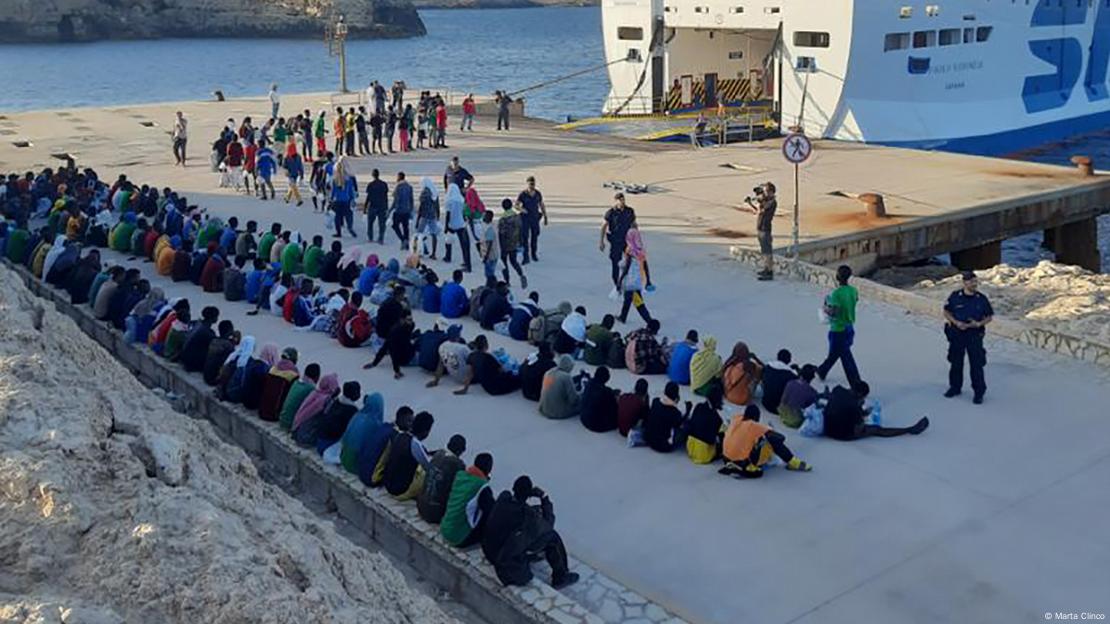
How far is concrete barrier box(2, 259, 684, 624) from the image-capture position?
7254 millimetres

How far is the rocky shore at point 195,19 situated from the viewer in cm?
11538

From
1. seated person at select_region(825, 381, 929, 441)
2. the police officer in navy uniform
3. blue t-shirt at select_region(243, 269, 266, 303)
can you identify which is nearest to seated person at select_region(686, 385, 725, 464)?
seated person at select_region(825, 381, 929, 441)

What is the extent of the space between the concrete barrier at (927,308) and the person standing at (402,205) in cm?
464

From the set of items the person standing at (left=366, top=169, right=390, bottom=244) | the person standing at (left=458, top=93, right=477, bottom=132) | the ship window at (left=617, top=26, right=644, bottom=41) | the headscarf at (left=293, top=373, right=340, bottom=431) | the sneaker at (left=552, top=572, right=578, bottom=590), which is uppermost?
the ship window at (left=617, top=26, right=644, bottom=41)

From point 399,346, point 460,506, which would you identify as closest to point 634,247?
point 399,346

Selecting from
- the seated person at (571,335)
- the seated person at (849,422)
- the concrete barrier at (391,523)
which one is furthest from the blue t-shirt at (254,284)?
the seated person at (849,422)

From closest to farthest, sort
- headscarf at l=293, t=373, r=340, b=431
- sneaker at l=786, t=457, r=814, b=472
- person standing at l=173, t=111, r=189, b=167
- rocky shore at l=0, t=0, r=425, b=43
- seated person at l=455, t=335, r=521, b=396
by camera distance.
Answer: sneaker at l=786, t=457, r=814, b=472 → headscarf at l=293, t=373, r=340, b=431 → seated person at l=455, t=335, r=521, b=396 → person standing at l=173, t=111, r=189, b=167 → rocky shore at l=0, t=0, r=425, b=43

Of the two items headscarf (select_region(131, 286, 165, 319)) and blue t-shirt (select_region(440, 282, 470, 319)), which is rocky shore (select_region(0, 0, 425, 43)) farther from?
headscarf (select_region(131, 286, 165, 319))

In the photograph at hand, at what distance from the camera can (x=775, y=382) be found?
10.4 meters

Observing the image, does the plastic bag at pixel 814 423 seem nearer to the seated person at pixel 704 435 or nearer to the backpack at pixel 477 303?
the seated person at pixel 704 435

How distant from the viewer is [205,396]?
1098cm

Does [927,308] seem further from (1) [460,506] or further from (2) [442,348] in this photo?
(1) [460,506]

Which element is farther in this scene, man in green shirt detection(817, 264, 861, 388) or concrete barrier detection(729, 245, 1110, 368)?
concrete barrier detection(729, 245, 1110, 368)

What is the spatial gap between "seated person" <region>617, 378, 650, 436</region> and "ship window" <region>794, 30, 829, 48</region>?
22.2 meters
